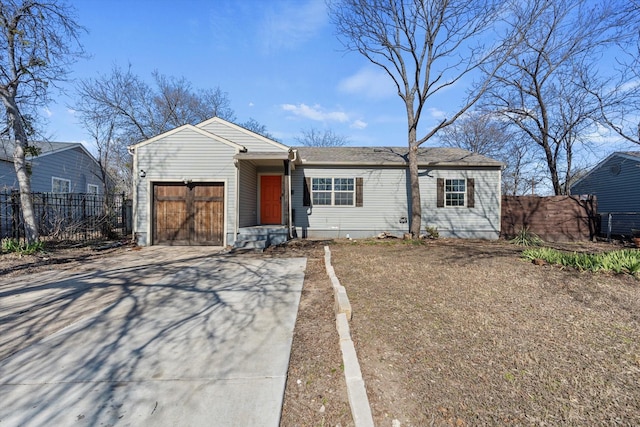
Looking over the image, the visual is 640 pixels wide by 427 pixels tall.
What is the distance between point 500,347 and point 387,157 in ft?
35.4

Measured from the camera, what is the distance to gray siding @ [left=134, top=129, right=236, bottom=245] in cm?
1012

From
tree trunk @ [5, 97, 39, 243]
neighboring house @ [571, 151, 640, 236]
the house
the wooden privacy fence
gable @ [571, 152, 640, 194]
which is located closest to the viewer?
tree trunk @ [5, 97, 39, 243]

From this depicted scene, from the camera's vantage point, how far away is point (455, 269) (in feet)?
19.8

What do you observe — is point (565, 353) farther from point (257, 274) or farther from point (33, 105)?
point (33, 105)

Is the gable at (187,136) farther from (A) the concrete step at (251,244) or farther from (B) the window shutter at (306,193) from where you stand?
(A) the concrete step at (251,244)

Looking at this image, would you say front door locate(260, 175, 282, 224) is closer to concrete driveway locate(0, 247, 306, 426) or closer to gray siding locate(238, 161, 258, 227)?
gray siding locate(238, 161, 258, 227)

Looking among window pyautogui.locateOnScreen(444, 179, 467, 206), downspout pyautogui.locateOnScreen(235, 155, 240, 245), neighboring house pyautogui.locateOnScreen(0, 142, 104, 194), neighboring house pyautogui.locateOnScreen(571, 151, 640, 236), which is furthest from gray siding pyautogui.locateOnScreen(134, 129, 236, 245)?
neighboring house pyautogui.locateOnScreen(571, 151, 640, 236)

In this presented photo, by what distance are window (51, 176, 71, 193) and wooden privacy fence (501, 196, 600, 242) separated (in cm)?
2332

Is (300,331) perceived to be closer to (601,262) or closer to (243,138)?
(601,262)

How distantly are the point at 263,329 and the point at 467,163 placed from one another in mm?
11379

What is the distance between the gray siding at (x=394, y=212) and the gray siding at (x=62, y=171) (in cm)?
1250

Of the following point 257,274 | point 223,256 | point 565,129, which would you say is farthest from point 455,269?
point 565,129

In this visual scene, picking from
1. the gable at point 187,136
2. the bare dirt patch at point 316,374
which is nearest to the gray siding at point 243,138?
the gable at point 187,136

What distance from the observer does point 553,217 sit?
12.3m
